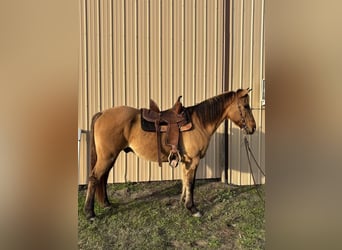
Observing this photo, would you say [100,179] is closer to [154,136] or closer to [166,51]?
[154,136]

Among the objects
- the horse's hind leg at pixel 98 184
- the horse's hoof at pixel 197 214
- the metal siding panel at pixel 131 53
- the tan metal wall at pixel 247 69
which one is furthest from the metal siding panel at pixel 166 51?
the horse's hoof at pixel 197 214

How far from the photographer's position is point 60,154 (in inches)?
20.5

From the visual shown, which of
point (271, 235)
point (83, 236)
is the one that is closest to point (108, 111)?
point (83, 236)

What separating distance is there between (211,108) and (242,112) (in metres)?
0.13

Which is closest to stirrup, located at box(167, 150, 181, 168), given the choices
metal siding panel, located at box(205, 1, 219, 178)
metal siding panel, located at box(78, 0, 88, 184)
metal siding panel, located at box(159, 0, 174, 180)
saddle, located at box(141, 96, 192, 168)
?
saddle, located at box(141, 96, 192, 168)

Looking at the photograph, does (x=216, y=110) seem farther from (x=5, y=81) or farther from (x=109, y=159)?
(x=5, y=81)

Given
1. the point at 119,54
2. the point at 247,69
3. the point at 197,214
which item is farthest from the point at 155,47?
the point at 197,214

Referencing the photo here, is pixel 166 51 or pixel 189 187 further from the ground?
pixel 166 51

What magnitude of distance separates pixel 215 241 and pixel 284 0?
0.83m

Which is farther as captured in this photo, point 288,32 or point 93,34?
point 93,34

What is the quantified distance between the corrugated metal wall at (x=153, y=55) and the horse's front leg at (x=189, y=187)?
12 cm

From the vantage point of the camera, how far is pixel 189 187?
1.19m

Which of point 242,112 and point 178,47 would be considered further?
point 242,112

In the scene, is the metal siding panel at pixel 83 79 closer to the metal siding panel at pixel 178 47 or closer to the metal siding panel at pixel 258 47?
the metal siding panel at pixel 178 47
